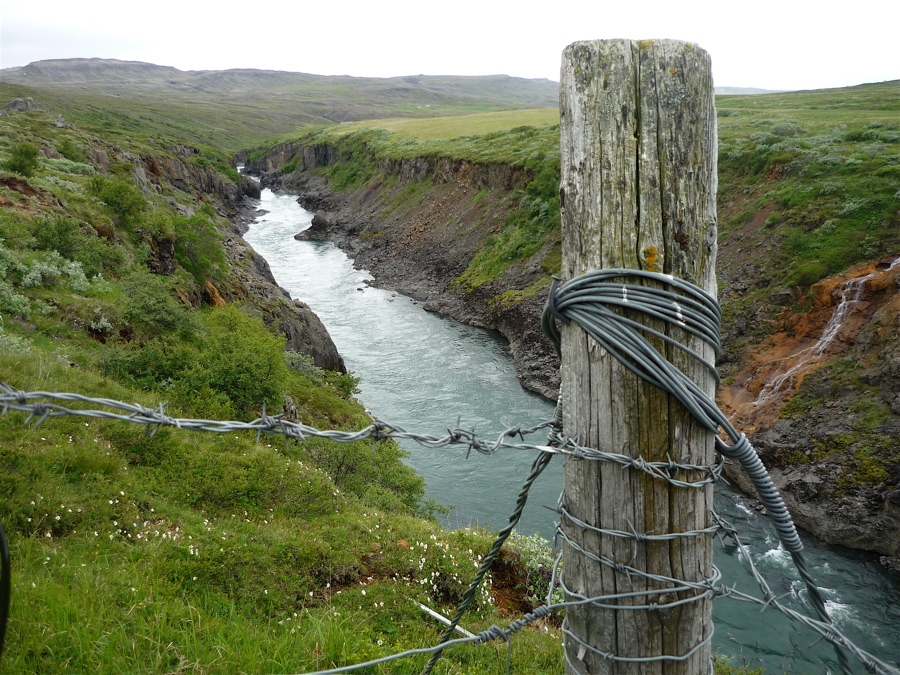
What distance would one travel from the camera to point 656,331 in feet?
7.01

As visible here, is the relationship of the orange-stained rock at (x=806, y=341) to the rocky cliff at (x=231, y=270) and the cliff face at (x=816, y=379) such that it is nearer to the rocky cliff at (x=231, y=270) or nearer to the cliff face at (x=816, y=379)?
the cliff face at (x=816, y=379)

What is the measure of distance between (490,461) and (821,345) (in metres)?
11.9

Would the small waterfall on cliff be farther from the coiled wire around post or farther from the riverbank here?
the coiled wire around post

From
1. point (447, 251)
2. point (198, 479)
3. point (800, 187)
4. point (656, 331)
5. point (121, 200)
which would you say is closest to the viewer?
point (656, 331)

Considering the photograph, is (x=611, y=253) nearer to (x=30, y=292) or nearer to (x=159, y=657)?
(x=159, y=657)

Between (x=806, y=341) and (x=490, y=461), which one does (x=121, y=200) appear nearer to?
(x=490, y=461)

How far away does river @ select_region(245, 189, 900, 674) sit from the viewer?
11719 mm

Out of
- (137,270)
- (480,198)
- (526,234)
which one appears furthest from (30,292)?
(480,198)

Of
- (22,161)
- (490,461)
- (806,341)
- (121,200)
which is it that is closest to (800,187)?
(806,341)

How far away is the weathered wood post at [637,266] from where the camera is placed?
84.0 inches

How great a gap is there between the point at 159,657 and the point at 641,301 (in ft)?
11.8

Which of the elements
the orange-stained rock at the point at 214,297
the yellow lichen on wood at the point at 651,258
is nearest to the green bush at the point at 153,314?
the orange-stained rock at the point at 214,297

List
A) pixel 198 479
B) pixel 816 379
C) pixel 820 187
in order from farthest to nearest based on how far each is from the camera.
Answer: pixel 820 187 < pixel 816 379 < pixel 198 479

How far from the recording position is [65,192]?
71.0 feet
